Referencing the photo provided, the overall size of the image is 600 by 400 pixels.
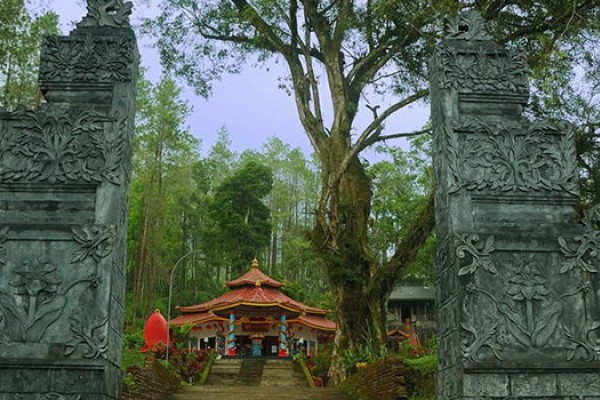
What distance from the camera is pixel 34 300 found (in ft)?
13.4

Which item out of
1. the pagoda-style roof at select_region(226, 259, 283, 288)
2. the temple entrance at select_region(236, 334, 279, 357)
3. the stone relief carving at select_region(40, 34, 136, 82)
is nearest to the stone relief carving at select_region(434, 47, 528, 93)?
the stone relief carving at select_region(40, 34, 136, 82)

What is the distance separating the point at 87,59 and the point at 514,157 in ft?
9.98

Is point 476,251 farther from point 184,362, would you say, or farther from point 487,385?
point 184,362

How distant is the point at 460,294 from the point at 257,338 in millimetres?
22940

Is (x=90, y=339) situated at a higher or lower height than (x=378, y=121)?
lower

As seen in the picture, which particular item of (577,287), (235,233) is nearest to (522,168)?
(577,287)

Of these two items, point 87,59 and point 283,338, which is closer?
point 87,59

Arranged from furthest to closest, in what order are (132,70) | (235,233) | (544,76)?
(235,233) → (544,76) → (132,70)

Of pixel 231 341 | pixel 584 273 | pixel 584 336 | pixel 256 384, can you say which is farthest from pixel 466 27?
pixel 231 341

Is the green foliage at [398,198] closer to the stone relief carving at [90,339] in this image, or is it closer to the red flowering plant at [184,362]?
the red flowering plant at [184,362]

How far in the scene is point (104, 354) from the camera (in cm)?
399

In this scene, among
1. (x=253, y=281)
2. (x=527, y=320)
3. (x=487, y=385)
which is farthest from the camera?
(x=253, y=281)

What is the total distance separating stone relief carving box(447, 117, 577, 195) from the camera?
437cm

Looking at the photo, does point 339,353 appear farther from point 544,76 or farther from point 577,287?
point 577,287
